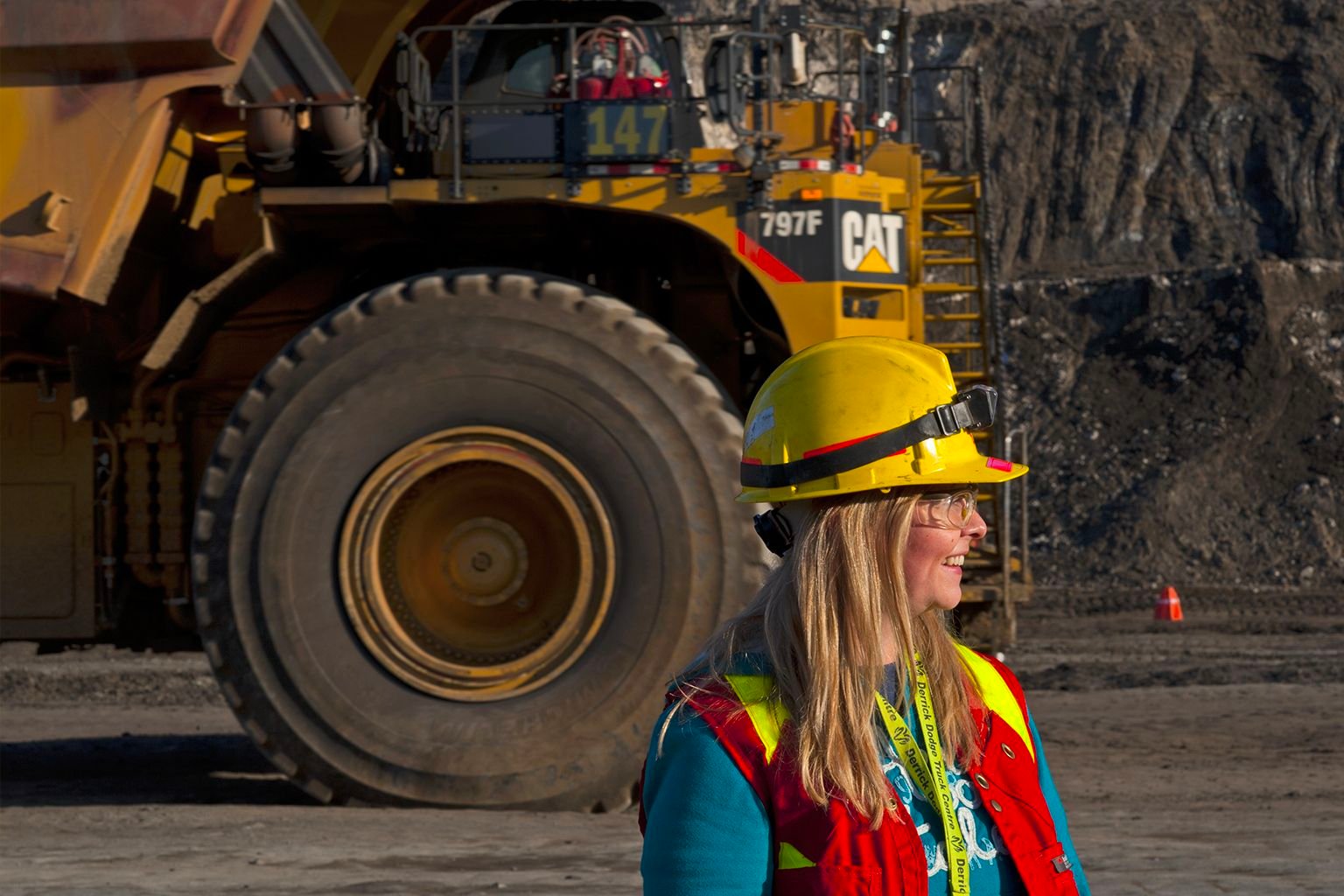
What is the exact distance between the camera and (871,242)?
7270 millimetres

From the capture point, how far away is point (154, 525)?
7.75 metres

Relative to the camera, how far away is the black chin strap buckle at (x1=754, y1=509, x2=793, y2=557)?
2271mm

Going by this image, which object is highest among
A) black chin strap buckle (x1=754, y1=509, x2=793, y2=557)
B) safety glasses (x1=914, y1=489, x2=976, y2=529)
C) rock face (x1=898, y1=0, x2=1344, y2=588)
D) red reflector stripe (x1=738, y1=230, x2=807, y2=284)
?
rock face (x1=898, y1=0, x2=1344, y2=588)

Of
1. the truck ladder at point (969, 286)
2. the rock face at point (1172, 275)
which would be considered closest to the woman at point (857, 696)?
the truck ladder at point (969, 286)

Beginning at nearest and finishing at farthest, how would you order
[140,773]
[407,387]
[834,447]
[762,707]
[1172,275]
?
[762,707] < [834,447] < [407,387] < [140,773] < [1172,275]

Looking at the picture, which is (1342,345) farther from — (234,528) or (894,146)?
(234,528)

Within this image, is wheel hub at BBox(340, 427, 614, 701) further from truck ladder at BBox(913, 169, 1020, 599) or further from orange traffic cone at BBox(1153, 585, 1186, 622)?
orange traffic cone at BBox(1153, 585, 1186, 622)

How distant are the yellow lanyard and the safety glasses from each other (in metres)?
0.19

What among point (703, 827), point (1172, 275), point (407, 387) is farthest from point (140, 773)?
point (1172, 275)

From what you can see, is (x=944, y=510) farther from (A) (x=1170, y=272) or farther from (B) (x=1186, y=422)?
(A) (x=1170, y=272)

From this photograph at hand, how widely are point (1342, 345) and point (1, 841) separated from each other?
30.2 m

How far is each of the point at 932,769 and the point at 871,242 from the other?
5.31 meters

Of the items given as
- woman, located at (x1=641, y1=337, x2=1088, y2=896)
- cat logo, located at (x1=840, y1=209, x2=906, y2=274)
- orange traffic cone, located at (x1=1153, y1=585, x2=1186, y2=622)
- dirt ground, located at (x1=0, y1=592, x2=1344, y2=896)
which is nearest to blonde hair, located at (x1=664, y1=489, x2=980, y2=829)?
woman, located at (x1=641, y1=337, x2=1088, y2=896)

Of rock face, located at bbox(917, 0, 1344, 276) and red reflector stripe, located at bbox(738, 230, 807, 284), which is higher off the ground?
rock face, located at bbox(917, 0, 1344, 276)
